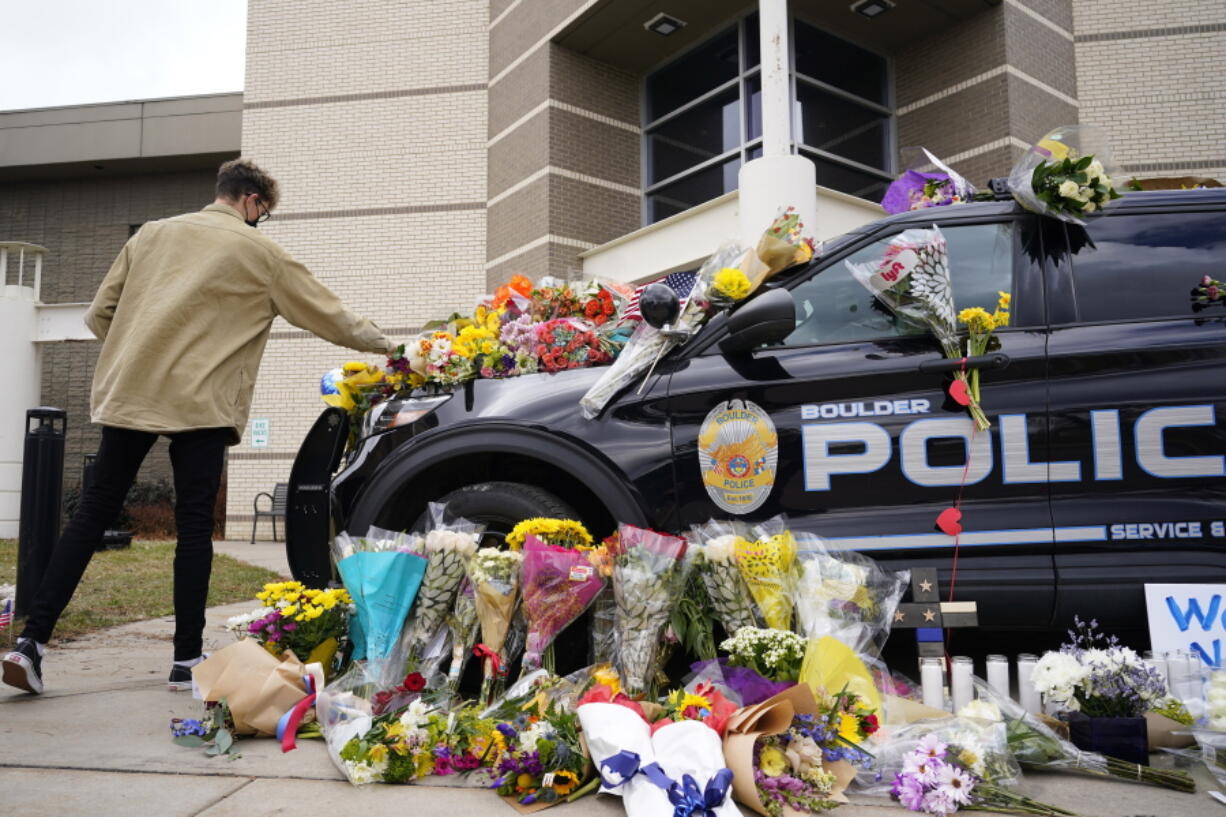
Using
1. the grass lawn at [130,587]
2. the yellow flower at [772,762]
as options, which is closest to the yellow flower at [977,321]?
the yellow flower at [772,762]

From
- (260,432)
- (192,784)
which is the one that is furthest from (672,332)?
(260,432)

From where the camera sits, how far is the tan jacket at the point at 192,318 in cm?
→ 323

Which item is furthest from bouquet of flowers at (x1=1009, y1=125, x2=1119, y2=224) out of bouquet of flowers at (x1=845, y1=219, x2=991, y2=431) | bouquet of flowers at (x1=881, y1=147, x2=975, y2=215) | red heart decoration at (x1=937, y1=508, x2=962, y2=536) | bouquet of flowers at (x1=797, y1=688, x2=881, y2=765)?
bouquet of flowers at (x1=797, y1=688, x2=881, y2=765)

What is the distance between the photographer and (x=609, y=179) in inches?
520

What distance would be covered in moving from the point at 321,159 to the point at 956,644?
13654 millimetres

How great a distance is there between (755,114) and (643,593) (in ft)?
33.7

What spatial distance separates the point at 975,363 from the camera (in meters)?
2.97

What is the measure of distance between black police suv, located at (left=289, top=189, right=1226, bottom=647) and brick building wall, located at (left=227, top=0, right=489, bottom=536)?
1080 cm

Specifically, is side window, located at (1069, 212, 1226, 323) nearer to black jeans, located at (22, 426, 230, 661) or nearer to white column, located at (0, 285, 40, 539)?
black jeans, located at (22, 426, 230, 661)

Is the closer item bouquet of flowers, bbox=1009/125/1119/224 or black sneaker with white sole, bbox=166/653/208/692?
bouquet of flowers, bbox=1009/125/1119/224

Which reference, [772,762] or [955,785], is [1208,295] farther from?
[772,762]

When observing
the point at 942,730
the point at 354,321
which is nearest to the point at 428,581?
the point at 354,321

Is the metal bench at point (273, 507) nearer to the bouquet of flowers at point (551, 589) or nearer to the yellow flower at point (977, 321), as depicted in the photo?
the bouquet of flowers at point (551, 589)

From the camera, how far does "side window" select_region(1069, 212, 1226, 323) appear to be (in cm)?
307
